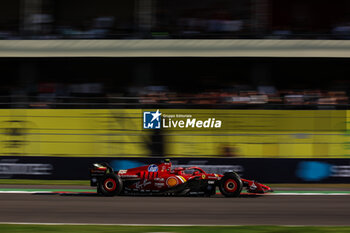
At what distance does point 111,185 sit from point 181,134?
417 cm

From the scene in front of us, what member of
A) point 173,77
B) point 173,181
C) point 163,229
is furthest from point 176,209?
point 173,77

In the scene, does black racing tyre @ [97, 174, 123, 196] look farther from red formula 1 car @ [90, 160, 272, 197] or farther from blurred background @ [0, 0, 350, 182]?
blurred background @ [0, 0, 350, 182]

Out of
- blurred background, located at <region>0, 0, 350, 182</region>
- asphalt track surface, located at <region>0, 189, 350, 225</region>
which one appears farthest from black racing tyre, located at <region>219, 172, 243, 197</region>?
blurred background, located at <region>0, 0, 350, 182</region>

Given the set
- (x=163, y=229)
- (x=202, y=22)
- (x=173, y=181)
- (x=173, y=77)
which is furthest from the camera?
(x=173, y=77)

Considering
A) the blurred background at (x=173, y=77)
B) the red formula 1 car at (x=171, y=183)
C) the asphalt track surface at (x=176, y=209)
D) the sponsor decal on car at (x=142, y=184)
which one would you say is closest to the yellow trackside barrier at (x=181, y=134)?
the blurred background at (x=173, y=77)

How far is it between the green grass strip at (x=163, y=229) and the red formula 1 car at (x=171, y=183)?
4472mm

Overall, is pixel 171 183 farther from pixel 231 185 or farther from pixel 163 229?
pixel 163 229

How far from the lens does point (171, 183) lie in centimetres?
1366

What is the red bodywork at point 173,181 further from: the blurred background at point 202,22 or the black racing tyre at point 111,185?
the blurred background at point 202,22

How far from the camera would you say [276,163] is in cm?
1709

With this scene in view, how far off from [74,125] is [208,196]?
20.4 feet

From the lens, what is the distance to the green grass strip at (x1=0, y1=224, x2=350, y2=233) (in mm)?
8633

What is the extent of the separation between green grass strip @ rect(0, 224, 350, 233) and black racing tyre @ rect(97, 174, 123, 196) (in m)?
4.67

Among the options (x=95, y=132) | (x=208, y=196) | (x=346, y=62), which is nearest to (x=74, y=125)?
(x=95, y=132)
